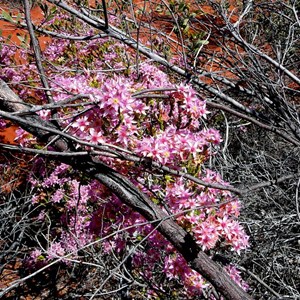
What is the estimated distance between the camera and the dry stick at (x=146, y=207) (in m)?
1.60

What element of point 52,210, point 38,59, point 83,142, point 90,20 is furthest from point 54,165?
point 83,142

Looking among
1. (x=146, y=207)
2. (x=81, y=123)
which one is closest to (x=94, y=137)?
(x=81, y=123)

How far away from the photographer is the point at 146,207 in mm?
1722

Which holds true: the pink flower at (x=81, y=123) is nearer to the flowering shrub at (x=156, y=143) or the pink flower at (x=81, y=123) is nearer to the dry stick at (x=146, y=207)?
the flowering shrub at (x=156, y=143)

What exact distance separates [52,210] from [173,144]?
3804 millimetres

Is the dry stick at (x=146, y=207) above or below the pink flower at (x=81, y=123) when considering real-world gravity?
below

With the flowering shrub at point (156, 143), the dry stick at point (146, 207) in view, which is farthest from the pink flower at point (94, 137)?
the dry stick at point (146, 207)

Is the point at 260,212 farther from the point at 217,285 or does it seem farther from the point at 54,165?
the point at 54,165

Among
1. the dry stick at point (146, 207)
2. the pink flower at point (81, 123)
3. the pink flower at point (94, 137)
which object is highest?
the pink flower at point (81, 123)

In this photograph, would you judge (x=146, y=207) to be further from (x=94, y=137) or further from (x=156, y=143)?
(x=94, y=137)

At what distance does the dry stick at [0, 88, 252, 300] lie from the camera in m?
1.60

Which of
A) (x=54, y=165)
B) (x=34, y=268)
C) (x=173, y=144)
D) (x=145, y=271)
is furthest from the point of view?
(x=54, y=165)

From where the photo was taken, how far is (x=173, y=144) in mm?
1706

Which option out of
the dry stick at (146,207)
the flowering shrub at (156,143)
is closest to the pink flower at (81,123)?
the flowering shrub at (156,143)
